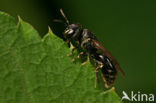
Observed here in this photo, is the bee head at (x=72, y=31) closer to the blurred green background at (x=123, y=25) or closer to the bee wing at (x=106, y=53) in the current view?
the bee wing at (x=106, y=53)

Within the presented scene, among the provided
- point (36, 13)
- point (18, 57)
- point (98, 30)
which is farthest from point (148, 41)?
point (18, 57)

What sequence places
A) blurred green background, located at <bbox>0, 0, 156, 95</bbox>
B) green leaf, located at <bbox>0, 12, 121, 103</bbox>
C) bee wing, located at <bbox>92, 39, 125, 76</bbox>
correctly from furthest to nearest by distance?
blurred green background, located at <bbox>0, 0, 156, 95</bbox> → bee wing, located at <bbox>92, 39, 125, 76</bbox> → green leaf, located at <bbox>0, 12, 121, 103</bbox>

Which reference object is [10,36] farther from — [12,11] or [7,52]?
[12,11]

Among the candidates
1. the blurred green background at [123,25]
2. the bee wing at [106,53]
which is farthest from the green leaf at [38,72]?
the blurred green background at [123,25]

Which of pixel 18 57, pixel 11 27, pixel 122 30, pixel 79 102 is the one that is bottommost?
pixel 79 102

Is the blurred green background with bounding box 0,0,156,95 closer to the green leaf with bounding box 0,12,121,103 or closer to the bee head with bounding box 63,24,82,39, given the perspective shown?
the bee head with bounding box 63,24,82,39

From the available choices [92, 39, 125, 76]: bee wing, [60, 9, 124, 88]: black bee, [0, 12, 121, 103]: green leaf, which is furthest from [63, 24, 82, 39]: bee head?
[0, 12, 121, 103]: green leaf
